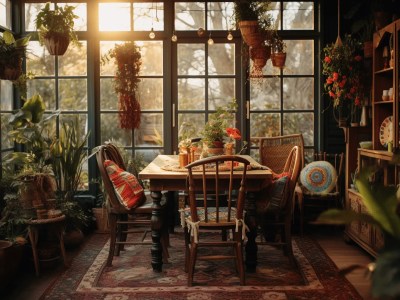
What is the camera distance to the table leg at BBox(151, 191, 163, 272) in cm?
460

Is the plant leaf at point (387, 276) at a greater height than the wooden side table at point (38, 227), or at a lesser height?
A: greater

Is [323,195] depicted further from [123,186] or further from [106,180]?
[106,180]

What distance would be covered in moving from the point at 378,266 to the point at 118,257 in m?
3.94

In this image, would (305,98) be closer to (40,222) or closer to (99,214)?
(99,214)

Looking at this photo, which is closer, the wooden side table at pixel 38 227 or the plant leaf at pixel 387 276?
the plant leaf at pixel 387 276

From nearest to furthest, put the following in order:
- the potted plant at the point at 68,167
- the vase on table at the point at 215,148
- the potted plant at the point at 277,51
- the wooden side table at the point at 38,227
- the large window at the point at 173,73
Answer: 1. the wooden side table at the point at 38,227
2. the vase on table at the point at 215,148
3. the potted plant at the point at 68,167
4. the potted plant at the point at 277,51
5. the large window at the point at 173,73

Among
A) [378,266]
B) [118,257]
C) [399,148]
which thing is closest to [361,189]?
[378,266]

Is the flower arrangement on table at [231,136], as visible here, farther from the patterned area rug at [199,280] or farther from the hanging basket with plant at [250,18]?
the hanging basket with plant at [250,18]

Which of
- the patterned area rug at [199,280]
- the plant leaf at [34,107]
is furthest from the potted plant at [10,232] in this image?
the plant leaf at [34,107]

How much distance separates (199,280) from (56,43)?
111 inches

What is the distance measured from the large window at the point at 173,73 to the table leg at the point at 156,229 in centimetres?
217

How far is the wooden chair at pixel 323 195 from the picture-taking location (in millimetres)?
6199

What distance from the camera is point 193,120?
6.82m

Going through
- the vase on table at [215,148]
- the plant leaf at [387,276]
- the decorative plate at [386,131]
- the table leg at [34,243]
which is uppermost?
the decorative plate at [386,131]
